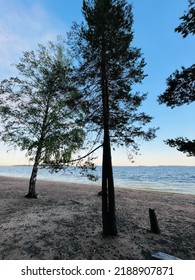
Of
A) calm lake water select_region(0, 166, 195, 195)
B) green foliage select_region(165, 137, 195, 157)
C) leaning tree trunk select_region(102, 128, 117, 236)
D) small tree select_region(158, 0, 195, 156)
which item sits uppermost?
small tree select_region(158, 0, 195, 156)

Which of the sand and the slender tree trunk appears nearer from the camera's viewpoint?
the sand

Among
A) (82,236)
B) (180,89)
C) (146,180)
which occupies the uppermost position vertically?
(180,89)

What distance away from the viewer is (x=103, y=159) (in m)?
7.84

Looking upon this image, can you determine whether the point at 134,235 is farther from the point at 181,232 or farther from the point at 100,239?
the point at 181,232

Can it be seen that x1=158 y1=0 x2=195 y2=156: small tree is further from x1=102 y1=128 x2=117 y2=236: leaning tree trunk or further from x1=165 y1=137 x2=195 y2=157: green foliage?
x1=102 y1=128 x2=117 y2=236: leaning tree trunk

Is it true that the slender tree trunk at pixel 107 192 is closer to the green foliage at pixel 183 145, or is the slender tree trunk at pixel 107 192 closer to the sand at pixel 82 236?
the sand at pixel 82 236

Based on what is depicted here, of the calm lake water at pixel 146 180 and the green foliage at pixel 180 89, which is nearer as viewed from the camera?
the green foliage at pixel 180 89

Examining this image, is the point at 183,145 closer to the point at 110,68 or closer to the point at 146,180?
the point at 110,68

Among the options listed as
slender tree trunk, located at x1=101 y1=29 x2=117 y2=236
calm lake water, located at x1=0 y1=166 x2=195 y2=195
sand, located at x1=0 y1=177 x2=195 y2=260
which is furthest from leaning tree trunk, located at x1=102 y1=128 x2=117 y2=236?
calm lake water, located at x1=0 y1=166 x2=195 y2=195

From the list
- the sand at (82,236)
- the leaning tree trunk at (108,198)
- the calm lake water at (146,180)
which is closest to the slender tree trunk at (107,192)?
the leaning tree trunk at (108,198)

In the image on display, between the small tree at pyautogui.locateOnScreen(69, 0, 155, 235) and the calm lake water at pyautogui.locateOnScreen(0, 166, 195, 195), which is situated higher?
the small tree at pyautogui.locateOnScreen(69, 0, 155, 235)

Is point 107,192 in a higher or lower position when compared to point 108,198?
higher

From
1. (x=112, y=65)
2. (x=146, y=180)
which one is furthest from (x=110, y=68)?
(x=146, y=180)
